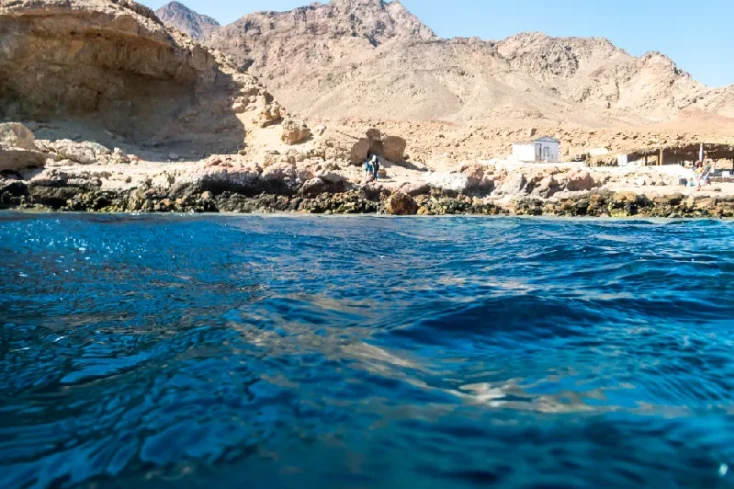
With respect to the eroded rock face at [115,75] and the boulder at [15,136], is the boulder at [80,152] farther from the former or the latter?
the eroded rock face at [115,75]

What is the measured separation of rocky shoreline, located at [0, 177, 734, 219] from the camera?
14.8 metres

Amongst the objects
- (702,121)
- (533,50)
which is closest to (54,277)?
(702,121)

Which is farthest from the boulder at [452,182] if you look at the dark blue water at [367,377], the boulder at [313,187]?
the dark blue water at [367,377]

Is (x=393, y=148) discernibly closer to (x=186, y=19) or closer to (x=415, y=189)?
(x=415, y=189)

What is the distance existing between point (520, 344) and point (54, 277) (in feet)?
15.0

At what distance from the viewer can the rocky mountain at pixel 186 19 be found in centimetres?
14338

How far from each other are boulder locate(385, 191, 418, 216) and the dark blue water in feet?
30.2

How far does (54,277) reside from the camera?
524 cm

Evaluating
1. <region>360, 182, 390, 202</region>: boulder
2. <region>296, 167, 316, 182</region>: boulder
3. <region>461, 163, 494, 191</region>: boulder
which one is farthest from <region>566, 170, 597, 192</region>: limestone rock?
<region>296, 167, 316, 182</region>: boulder

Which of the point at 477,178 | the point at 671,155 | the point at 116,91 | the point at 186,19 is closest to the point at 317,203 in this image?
the point at 477,178

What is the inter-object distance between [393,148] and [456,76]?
53421 millimetres

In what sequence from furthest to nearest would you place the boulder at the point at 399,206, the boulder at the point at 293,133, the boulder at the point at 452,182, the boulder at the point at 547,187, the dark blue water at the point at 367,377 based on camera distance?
the boulder at the point at 293,133
the boulder at the point at 452,182
the boulder at the point at 547,187
the boulder at the point at 399,206
the dark blue water at the point at 367,377

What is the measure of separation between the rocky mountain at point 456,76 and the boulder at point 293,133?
40.5m

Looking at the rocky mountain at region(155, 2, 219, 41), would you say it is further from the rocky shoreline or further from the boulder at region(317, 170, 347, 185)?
the boulder at region(317, 170, 347, 185)
